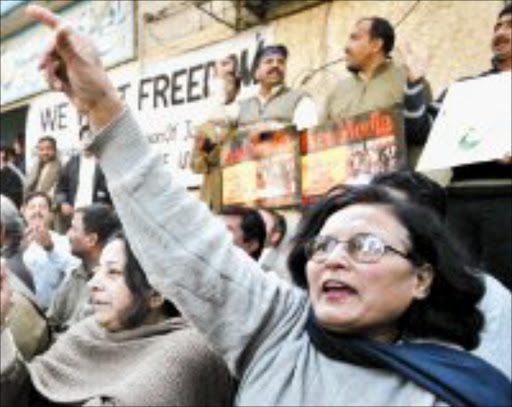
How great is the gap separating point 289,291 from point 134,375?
25.1 inches

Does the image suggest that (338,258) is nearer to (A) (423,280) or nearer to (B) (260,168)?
(A) (423,280)

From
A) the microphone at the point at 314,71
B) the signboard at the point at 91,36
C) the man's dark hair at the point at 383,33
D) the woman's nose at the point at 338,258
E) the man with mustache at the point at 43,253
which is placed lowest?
the man with mustache at the point at 43,253

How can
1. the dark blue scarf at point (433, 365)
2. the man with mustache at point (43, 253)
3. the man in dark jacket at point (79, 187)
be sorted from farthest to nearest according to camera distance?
the man in dark jacket at point (79, 187) → the man with mustache at point (43, 253) → the dark blue scarf at point (433, 365)

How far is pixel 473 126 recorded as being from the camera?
9.10 feet

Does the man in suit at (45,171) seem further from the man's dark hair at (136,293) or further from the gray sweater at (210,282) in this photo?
the gray sweater at (210,282)

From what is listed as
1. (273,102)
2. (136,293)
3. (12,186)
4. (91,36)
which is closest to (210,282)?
(136,293)

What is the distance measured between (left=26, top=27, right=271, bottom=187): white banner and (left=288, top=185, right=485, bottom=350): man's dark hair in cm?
537

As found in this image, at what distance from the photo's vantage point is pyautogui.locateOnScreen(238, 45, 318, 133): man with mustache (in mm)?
5172

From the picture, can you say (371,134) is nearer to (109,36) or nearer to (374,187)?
(374,187)

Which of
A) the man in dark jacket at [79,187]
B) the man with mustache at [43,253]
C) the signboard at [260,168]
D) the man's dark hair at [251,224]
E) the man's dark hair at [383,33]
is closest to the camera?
the man's dark hair at [251,224]

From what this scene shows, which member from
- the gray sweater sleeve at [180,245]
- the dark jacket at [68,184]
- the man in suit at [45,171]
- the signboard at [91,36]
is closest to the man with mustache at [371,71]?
the gray sweater sleeve at [180,245]

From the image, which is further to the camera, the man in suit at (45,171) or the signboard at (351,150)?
the man in suit at (45,171)

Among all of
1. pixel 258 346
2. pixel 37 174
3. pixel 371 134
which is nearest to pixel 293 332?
pixel 258 346

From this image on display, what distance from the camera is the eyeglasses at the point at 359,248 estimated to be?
1.53 metres
